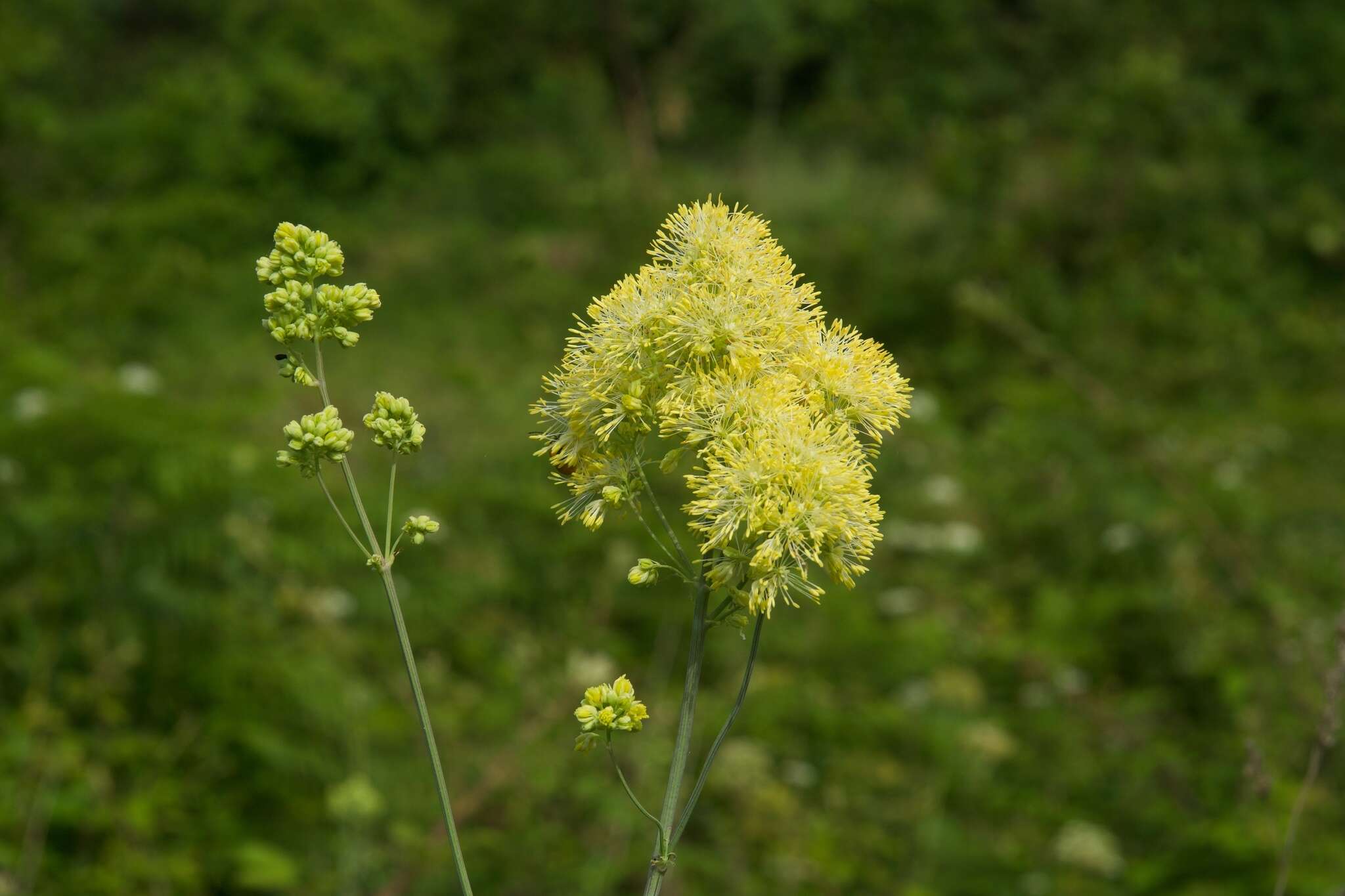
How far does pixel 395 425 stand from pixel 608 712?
604 mm

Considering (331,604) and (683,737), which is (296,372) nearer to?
(683,737)

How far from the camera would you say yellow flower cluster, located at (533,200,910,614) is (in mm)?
1947

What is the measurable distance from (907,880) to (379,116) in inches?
622

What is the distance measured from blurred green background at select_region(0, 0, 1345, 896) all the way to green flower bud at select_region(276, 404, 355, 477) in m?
2.16

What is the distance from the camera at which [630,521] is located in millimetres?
7973

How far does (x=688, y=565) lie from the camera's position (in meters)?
2.01

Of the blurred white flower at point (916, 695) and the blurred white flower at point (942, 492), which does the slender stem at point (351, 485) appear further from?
the blurred white flower at point (942, 492)

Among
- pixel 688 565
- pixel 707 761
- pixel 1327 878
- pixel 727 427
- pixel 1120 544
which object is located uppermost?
pixel 1120 544

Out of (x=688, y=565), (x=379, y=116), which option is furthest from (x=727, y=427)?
(x=379, y=116)

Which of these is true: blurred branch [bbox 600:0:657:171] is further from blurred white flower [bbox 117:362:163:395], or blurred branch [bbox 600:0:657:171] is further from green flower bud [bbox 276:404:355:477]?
green flower bud [bbox 276:404:355:477]

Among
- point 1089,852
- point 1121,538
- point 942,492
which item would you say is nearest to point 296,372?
point 1089,852

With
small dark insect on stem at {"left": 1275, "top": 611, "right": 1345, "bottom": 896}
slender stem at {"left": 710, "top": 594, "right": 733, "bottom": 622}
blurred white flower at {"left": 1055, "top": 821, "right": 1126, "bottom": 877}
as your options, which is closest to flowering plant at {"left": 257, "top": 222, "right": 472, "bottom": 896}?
slender stem at {"left": 710, "top": 594, "right": 733, "bottom": 622}

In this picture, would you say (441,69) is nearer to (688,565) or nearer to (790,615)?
(790,615)

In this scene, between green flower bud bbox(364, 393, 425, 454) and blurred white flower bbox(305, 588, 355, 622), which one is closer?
green flower bud bbox(364, 393, 425, 454)
